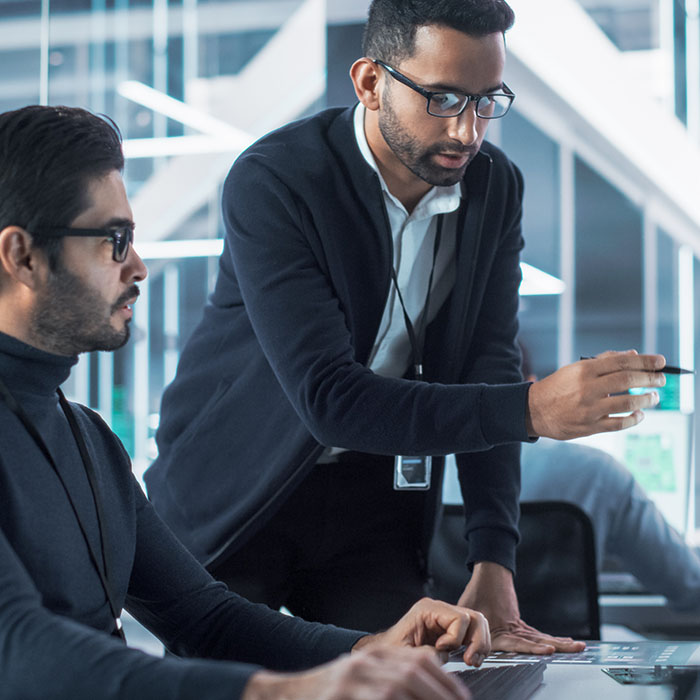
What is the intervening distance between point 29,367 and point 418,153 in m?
0.65

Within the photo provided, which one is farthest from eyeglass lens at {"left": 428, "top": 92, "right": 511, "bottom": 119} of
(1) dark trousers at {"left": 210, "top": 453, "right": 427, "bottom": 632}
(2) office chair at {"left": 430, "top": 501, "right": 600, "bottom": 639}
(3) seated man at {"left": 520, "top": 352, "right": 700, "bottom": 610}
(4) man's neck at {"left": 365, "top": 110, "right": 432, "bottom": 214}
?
(3) seated man at {"left": 520, "top": 352, "right": 700, "bottom": 610}

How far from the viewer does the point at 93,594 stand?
3.33 feet

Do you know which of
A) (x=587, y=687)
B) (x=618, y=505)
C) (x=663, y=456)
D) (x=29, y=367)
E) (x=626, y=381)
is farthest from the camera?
(x=663, y=456)

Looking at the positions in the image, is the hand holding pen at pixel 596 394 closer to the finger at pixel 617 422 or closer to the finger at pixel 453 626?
the finger at pixel 617 422

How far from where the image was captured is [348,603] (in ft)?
5.14

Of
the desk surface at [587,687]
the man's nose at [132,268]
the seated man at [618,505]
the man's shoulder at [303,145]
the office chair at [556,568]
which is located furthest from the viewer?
the seated man at [618,505]

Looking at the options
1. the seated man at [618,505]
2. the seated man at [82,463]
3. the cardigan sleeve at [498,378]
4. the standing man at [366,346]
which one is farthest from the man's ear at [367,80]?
the seated man at [618,505]

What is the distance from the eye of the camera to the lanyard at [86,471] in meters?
0.98

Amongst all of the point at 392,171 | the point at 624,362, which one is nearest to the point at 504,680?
the point at 624,362

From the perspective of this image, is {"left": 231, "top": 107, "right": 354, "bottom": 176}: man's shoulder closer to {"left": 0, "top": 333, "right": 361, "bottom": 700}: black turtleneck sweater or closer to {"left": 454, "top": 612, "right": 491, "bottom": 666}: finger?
{"left": 0, "top": 333, "right": 361, "bottom": 700}: black turtleneck sweater

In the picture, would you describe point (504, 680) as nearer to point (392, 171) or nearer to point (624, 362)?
point (624, 362)

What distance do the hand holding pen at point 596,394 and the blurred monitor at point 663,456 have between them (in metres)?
1.87

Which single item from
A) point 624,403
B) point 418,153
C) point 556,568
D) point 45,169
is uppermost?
point 418,153

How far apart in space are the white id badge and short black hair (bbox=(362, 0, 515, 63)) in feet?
1.91
